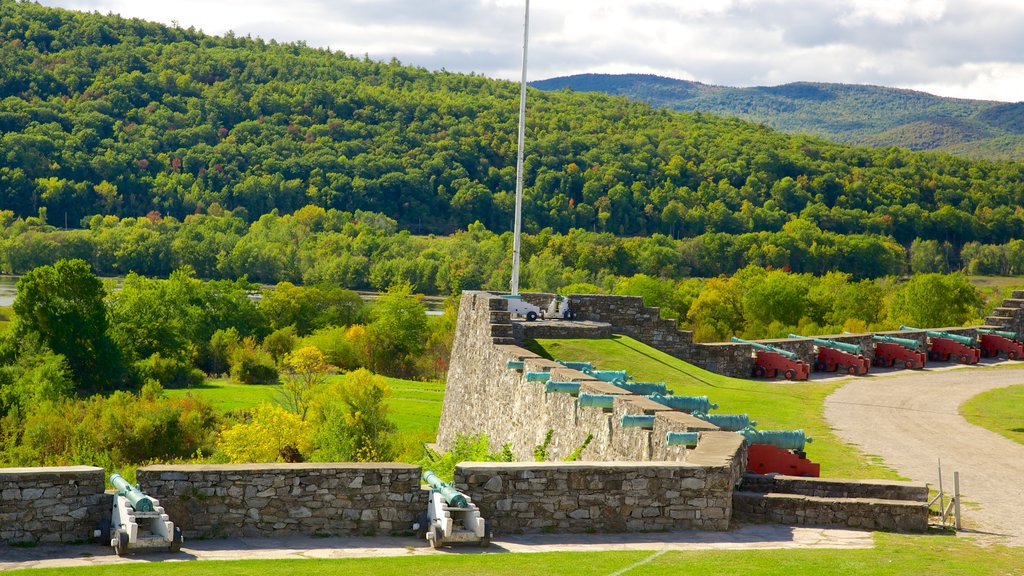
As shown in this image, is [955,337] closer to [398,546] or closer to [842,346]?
[842,346]

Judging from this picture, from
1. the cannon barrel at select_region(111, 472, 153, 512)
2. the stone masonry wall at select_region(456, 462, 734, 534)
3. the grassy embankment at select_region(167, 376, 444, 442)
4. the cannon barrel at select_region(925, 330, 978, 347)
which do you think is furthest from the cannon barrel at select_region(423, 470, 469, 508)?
the grassy embankment at select_region(167, 376, 444, 442)

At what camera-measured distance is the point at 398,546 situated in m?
11.3

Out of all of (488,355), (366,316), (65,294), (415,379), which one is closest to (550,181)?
(366,316)

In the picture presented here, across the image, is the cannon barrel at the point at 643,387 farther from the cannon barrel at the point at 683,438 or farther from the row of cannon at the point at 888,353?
the row of cannon at the point at 888,353

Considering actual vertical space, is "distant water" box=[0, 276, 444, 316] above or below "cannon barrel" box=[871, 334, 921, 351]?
below

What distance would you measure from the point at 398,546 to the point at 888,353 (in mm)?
21203

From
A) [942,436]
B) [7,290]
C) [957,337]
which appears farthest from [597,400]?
[7,290]

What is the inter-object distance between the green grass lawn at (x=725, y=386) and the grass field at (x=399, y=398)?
11193 mm

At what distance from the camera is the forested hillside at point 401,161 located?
460 ft

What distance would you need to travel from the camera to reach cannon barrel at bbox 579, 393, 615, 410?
15.3 meters

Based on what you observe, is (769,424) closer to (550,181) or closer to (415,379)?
(415,379)

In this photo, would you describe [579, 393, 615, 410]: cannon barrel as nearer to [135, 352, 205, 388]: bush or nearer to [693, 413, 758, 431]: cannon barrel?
[693, 413, 758, 431]: cannon barrel

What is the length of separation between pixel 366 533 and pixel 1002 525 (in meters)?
6.46

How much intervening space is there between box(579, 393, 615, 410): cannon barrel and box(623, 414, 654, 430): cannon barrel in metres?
0.97
